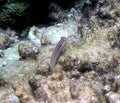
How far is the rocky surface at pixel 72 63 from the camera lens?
2859 millimetres

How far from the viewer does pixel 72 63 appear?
11.0ft

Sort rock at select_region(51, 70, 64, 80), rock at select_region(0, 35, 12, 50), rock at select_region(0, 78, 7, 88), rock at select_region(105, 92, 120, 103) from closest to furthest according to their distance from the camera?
rock at select_region(105, 92, 120, 103) → rock at select_region(51, 70, 64, 80) → rock at select_region(0, 78, 7, 88) → rock at select_region(0, 35, 12, 50)

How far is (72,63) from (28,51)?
804 millimetres

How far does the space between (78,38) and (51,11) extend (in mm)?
1025

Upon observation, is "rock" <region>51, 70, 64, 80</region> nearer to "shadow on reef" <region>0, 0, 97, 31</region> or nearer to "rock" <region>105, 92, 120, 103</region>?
"rock" <region>105, 92, 120, 103</region>

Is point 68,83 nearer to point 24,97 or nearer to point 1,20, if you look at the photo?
point 24,97

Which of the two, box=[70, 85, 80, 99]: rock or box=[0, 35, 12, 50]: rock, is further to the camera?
box=[0, 35, 12, 50]: rock

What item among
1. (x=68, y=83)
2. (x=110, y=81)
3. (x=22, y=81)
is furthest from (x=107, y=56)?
(x=22, y=81)

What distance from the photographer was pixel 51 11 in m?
4.85

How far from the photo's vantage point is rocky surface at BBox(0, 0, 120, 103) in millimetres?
2859

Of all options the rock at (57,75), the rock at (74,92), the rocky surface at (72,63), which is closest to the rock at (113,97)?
the rocky surface at (72,63)

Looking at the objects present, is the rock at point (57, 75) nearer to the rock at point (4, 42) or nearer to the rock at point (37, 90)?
the rock at point (37, 90)

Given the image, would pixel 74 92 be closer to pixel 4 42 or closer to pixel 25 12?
pixel 4 42

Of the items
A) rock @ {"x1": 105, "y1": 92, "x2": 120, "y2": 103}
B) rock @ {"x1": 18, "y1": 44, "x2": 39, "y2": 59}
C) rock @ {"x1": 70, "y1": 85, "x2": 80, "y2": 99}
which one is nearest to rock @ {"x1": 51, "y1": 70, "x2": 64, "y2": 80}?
rock @ {"x1": 70, "y1": 85, "x2": 80, "y2": 99}
